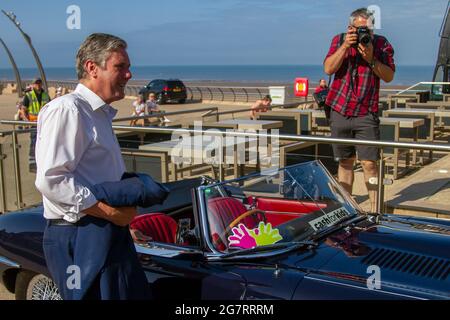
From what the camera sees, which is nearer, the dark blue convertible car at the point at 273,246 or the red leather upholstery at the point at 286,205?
the dark blue convertible car at the point at 273,246

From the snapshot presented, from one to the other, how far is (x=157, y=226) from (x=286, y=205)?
868 millimetres

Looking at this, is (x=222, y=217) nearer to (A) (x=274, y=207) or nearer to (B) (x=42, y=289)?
(A) (x=274, y=207)

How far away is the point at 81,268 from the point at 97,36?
1.02 meters

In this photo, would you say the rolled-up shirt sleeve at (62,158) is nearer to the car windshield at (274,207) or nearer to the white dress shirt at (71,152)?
the white dress shirt at (71,152)

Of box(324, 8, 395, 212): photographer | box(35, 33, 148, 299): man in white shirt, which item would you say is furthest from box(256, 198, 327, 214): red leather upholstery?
box(324, 8, 395, 212): photographer

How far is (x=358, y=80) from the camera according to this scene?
5.42m

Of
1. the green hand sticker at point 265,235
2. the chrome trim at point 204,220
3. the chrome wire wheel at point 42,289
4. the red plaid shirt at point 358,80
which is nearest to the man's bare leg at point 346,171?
the red plaid shirt at point 358,80

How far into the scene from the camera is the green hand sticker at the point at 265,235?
3074 mm

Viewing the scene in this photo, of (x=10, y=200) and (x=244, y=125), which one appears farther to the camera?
(x=244, y=125)

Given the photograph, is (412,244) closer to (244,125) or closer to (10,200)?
(10,200)

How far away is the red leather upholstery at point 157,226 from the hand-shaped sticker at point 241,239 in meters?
0.62
